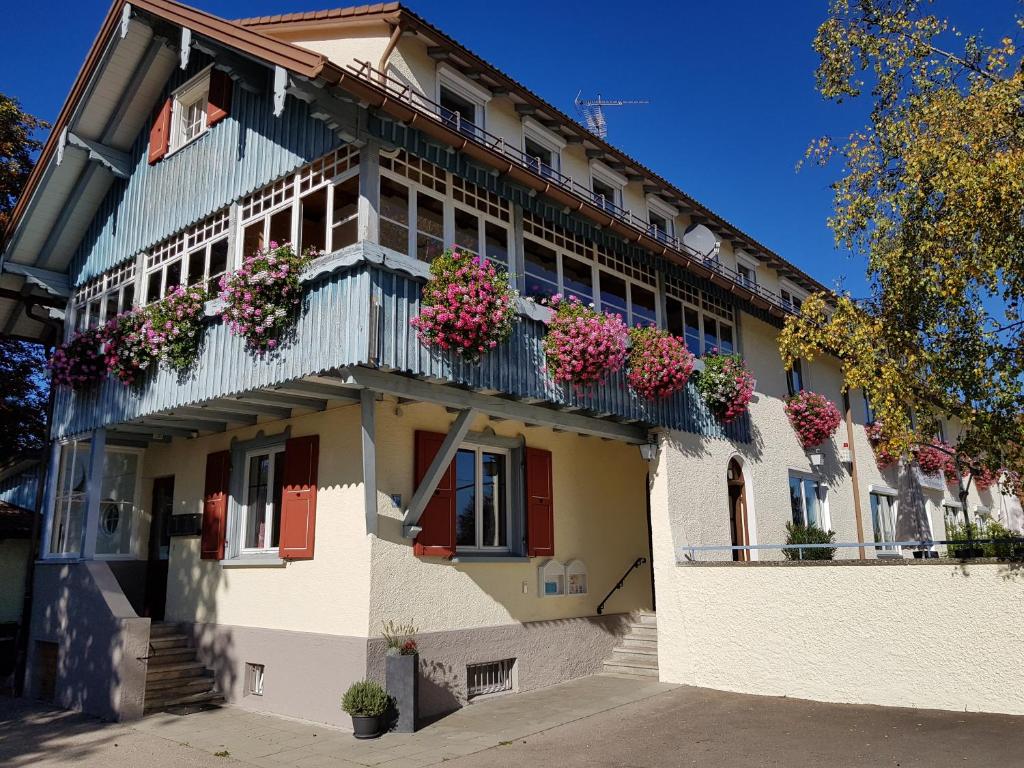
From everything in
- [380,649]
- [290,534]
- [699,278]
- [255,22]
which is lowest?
[380,649]

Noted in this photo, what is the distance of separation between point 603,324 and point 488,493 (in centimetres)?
300

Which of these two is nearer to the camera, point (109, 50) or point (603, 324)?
point (603, 324)

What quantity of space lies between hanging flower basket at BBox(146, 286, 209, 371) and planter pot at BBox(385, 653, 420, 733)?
4.72 metres

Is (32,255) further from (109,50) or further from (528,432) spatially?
(528,432)

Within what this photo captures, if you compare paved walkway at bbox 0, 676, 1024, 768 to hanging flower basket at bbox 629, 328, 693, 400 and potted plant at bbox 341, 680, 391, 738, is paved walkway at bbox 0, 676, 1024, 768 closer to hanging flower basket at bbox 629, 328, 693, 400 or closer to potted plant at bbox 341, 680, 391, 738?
potted plant at bbox 341, 680, 391, 738

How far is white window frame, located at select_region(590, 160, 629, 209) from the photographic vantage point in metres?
14.9

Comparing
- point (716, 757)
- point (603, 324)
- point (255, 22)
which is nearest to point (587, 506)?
point (603, 324)

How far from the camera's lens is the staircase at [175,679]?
1122 cm

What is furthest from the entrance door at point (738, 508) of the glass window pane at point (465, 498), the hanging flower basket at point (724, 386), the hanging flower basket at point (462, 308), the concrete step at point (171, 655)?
the concrete step at point (171, 655)

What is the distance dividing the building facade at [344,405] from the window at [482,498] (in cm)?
4

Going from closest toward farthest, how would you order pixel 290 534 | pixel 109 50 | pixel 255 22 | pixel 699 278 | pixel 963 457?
1. pixel 963 457
2. pixel 290 534
3. pixel 255 22
4. pixel 109 50
5. pixel 699 278

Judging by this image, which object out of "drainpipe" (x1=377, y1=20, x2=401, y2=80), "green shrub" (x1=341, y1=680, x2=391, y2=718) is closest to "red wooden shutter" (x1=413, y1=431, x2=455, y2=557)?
"green shrub" (x1=341, y1=680, x2=391, y2=718)

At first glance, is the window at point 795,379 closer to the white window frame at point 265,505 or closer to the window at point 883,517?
the window at point 883,517

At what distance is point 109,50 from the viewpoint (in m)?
12.8
